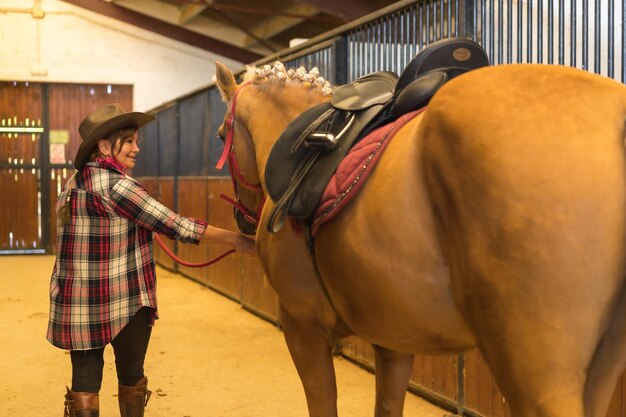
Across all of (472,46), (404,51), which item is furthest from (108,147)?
(404,51)

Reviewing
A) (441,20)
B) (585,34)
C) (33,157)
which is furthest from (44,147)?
(585,34)

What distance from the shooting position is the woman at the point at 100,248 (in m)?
2.56

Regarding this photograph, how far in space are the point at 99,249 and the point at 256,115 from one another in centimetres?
80

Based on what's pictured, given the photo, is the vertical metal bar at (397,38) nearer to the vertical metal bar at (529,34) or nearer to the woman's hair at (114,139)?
the vertical metal bar at (529,34)

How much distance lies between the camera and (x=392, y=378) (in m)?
2.23

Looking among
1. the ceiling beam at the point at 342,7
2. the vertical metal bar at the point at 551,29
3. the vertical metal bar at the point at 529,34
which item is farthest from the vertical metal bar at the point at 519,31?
the ceiling beam at the point at 342,7

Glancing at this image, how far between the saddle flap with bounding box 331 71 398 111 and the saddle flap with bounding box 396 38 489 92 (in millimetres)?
104

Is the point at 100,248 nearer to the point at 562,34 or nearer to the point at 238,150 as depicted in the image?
the point at 238,150

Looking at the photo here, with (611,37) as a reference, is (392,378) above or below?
below

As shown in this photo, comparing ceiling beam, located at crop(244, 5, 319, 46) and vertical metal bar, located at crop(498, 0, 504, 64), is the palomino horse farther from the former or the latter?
ceiling beam, located at crop(244, 5, 319, 46)

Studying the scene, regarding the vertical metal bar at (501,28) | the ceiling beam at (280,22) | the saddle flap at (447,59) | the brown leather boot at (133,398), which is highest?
the ceiling beam at (280,22)

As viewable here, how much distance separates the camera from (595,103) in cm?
129

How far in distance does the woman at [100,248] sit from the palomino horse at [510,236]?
1.10m

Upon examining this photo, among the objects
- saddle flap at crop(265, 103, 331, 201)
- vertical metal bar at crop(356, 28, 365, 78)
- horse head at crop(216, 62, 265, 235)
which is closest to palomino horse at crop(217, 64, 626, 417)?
saddle flap at crop(265, 103, 331, 201)
